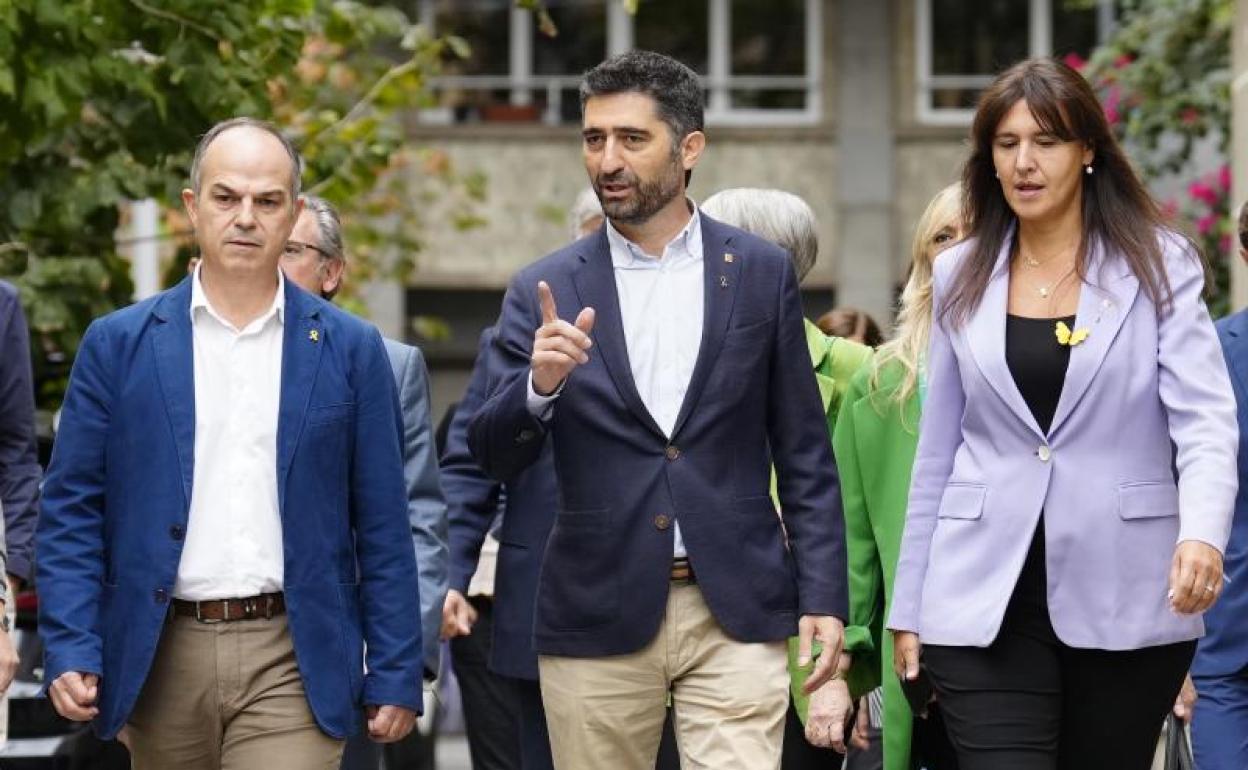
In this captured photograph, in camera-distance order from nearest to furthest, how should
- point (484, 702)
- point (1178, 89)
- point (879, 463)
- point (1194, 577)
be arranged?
point (1194, 577) → point (879, 463) → point (484, 702) → point (1178, 89)

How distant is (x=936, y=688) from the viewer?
631 cm

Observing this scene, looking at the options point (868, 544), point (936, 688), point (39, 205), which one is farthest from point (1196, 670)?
Answer: point (39, 205)

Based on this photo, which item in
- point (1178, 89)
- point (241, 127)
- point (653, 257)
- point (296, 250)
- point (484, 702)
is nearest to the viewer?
point (241, 127)

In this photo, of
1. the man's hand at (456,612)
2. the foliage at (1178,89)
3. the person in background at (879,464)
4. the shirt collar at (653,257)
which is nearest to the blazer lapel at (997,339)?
the shirt collar at (653,257)

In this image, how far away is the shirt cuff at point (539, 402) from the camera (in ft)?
20.7

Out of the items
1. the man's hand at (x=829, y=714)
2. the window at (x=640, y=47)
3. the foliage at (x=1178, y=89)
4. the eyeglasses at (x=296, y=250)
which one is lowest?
the man's hand at (x=829, y=714)

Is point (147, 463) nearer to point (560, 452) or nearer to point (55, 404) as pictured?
point (560, 452)

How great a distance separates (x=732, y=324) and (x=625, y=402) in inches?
13.2

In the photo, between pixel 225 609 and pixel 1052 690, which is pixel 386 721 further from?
pixel 1052 690

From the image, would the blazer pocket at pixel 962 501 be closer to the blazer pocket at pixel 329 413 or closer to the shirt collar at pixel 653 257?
the shirt collar at pixel 653 257

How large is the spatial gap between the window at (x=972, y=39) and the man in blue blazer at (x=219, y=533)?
22.3 meters

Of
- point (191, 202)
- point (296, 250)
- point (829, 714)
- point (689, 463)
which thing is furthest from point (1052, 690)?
point (296, 250)

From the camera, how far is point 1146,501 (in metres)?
6.13

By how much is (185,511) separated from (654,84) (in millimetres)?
1569
